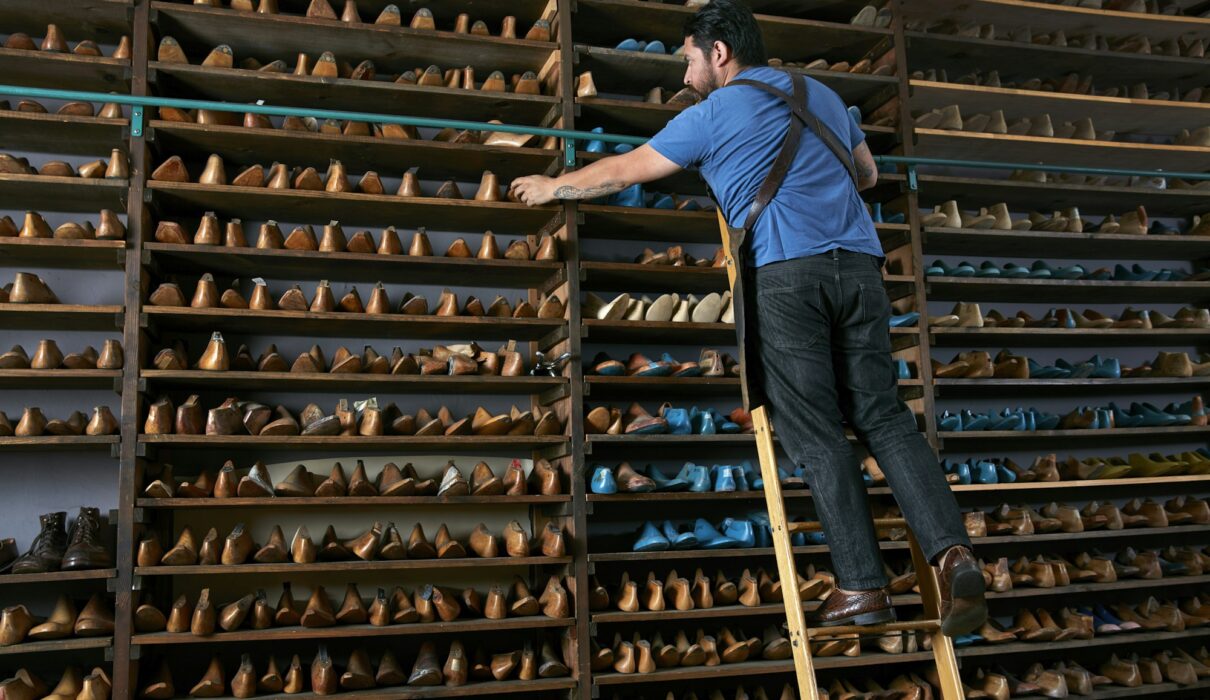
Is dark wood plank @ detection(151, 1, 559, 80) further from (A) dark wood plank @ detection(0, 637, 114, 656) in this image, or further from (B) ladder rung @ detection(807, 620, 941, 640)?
(B) ladder rung @ detection(807, 620, 941, 640)

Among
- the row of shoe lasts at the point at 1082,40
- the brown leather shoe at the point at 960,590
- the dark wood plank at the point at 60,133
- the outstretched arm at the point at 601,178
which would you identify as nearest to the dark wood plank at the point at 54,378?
the dark wood plank at the point at 60,133

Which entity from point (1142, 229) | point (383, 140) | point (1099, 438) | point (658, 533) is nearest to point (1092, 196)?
point (1142, 229)

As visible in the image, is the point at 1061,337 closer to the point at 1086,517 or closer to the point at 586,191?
the point at 1086,517

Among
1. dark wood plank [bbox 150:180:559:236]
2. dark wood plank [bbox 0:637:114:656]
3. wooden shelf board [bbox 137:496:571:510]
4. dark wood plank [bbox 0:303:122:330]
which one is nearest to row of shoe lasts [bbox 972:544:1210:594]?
wooden shelf board [bbox 137:496:571:510]

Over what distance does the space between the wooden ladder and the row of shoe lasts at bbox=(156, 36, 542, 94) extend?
1606 mm

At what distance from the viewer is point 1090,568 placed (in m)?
4.19

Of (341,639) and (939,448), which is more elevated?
(939,448)

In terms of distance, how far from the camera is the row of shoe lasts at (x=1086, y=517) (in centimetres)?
404

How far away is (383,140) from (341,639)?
76.3 inches

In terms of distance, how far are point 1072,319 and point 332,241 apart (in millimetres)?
3408

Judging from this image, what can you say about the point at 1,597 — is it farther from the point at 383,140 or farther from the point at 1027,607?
the point at 1027,607

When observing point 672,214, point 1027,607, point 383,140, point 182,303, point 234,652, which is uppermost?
point 383,140

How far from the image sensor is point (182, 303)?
3303mm

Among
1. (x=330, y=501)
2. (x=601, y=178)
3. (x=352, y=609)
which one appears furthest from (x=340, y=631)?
(x=601, y=178)
